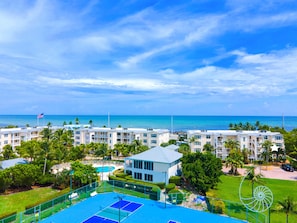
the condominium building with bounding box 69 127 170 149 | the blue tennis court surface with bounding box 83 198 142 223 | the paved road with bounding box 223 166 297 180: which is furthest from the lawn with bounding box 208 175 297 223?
the condominium building with bounding box 69 127 170 149

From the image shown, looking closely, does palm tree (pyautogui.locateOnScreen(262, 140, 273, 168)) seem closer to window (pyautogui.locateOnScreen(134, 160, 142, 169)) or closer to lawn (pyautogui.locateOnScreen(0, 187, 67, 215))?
window (pyautogui.locateOnScreen(134, 160, 142, 169))

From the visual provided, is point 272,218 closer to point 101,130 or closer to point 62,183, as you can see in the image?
point 62,183

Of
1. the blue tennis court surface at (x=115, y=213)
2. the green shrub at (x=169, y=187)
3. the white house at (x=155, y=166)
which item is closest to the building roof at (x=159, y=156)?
the white house at (x=155, y=166)

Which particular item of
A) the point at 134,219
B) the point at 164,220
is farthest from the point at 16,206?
the point at 164,220

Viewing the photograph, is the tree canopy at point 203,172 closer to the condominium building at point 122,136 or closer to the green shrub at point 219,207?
the green shrub at point 219,207

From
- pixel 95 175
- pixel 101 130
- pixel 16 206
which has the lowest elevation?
pixel 16 206

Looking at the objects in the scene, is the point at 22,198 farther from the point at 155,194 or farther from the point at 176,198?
the point at 176,198
